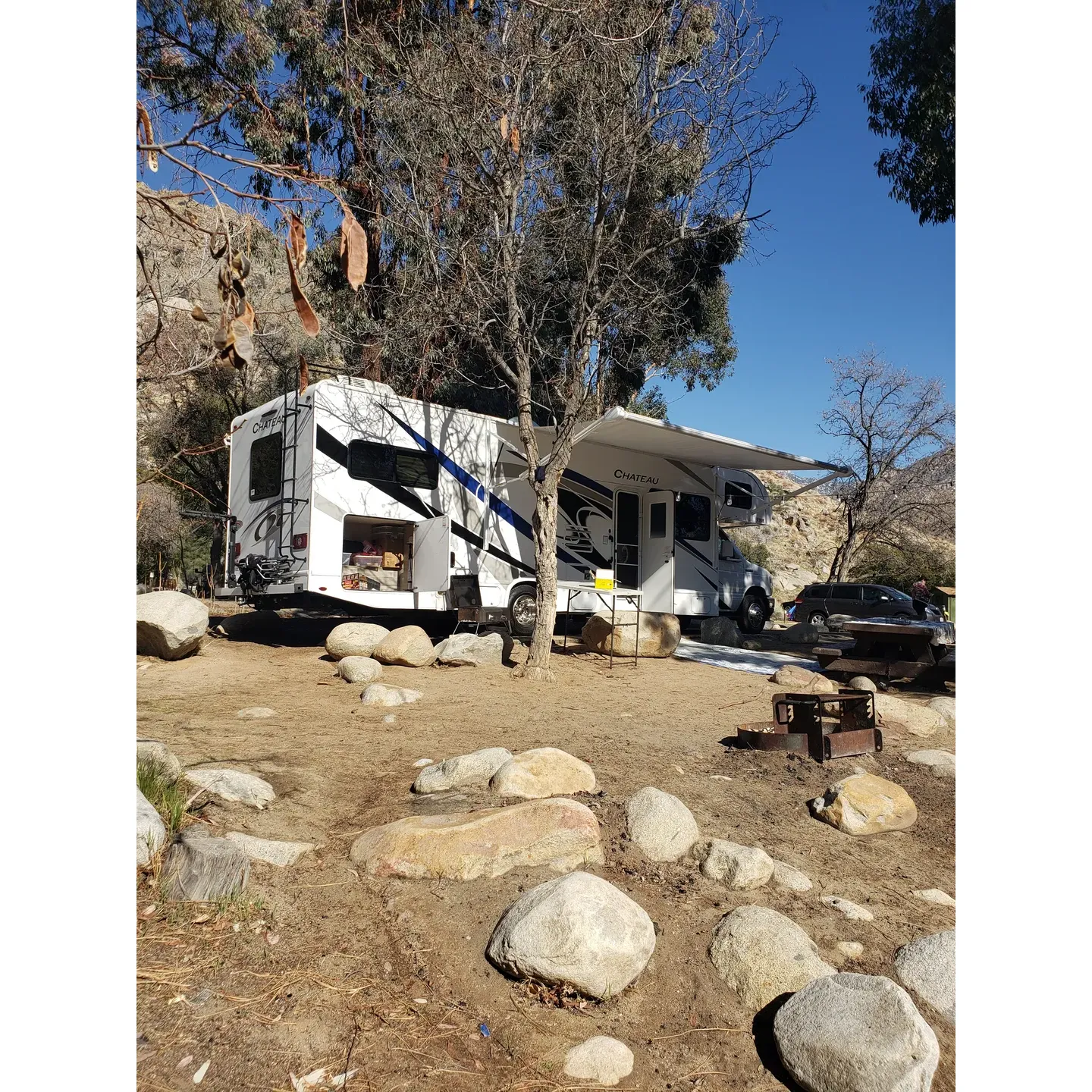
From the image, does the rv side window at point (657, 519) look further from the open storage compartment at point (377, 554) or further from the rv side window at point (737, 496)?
the open storage compartment at point (377, 554)

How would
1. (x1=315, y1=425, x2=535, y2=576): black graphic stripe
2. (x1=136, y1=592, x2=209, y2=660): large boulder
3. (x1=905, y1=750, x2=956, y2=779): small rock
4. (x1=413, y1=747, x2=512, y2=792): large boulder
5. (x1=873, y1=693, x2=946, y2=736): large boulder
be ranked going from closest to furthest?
1. (x1=413, y1=747, x2=512, y2=792): large boulder
2. (x1=905, y1=750, x2=956, y2=779): small rock
3. (x1=873, y1=693, x2=946, y2=736): large boulder
4. (x1=136, y1=592, x2=209, y2=660): large boulder
5. (x1=315, y1=425, x2=535, y2=576): black graphic stripe

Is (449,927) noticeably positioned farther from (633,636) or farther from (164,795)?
(633,636)

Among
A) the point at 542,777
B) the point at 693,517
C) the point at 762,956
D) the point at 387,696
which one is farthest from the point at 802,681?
the point at 762,956

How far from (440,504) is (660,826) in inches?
306

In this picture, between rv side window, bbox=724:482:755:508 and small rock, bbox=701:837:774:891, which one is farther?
rv side window, bbox=724:482:755:508

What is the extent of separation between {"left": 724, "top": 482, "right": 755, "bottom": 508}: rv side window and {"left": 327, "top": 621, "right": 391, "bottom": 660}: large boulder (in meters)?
7.12

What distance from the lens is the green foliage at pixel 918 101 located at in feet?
29.1

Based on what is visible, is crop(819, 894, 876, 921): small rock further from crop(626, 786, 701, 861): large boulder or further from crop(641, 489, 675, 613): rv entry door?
crop(641, 489, 675, 613): rv entry door

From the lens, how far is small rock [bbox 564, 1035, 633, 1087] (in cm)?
231

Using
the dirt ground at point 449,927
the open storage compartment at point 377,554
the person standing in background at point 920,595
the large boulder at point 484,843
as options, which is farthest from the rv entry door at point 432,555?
the person standing in background at point 920,595

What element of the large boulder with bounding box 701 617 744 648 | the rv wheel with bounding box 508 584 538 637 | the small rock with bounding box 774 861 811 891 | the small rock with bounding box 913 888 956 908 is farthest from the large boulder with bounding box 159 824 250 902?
the large boulder with bounding box 701 617 744 648

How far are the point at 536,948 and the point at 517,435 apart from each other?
9.46 metres

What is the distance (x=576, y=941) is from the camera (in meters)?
2.70

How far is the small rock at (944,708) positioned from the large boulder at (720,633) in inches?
215
